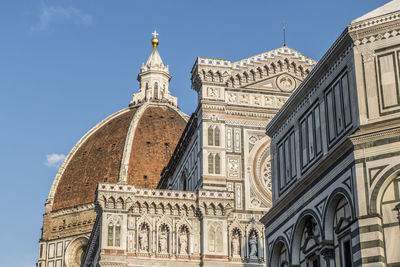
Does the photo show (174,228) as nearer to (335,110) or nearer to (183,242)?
(183,242)

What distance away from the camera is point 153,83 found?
9294 centimetres

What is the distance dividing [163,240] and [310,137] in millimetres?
17669

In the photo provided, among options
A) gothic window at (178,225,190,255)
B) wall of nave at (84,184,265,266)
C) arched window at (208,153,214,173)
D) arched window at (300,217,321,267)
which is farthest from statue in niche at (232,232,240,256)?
arched window at (300,217,321,267)

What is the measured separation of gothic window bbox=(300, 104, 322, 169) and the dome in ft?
184

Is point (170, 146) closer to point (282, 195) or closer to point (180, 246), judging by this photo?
point (180, 246)

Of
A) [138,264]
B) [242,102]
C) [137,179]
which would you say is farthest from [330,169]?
[137,179]

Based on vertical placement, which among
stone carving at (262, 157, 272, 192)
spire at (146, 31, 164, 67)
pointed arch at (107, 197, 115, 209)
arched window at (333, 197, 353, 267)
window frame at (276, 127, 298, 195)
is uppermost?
spire at (146, 31, 164, 67)

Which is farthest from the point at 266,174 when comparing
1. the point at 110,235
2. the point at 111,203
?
the point at 110,235

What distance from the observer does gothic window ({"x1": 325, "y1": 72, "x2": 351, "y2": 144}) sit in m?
19.4

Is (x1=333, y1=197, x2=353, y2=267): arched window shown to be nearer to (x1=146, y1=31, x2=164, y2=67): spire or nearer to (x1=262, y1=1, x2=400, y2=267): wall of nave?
(x1=262, y1=1, x2=400, y2=267): wall of nave

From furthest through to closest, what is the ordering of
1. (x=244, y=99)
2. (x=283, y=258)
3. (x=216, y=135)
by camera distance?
1. (x=244, y=99)
2. (x=216, y=135)
3. (x=283, y=258)

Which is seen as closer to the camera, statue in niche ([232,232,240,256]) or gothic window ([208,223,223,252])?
gothic window ([208,223,223,252])

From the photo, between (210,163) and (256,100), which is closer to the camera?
(210,163)

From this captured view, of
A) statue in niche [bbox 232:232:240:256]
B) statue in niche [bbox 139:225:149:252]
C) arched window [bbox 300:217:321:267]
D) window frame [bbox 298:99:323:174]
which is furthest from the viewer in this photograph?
statue in niche [bbox 232:232:240:256]
